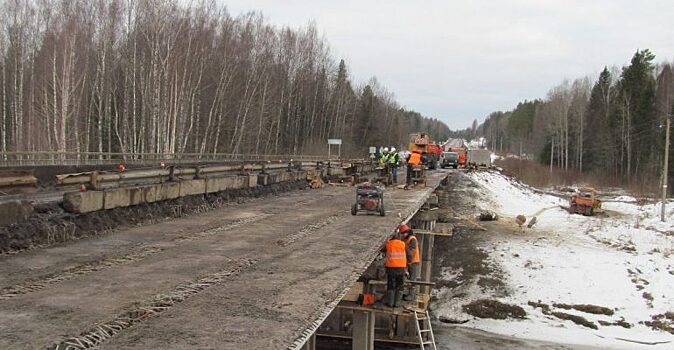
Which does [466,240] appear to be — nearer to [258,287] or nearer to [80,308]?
[258,287]

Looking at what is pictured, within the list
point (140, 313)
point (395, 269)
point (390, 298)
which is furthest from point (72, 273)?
point (390, 298)

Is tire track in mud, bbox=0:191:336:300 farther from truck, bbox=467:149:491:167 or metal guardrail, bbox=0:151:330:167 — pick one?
truck, bbox=467:149:491:167

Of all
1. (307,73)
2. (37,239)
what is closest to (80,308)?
(37,239)

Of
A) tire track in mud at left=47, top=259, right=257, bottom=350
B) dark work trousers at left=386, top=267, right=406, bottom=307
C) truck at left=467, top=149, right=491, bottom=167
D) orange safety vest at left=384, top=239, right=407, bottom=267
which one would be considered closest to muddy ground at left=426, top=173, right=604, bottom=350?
dark work trousers at left=386, top=267, right=406, bottom=307

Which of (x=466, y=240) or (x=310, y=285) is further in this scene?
(x=466, y=240)

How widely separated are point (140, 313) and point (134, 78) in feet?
104

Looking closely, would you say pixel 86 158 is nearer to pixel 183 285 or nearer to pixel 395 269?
pixel 395 269

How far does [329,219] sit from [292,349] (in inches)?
373

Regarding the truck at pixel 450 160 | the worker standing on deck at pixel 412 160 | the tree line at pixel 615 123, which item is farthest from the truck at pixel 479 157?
the worker standing on deck at pixel 412 160

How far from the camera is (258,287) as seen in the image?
24.5ft

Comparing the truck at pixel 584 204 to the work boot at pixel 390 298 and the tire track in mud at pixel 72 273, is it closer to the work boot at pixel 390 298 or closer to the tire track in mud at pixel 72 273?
the work boot at pixel 390 298

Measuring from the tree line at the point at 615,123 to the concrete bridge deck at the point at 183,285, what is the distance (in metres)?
53.7

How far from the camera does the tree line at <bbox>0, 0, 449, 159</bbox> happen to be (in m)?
35.9

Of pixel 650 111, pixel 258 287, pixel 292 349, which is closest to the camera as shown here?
pixel 292 349
